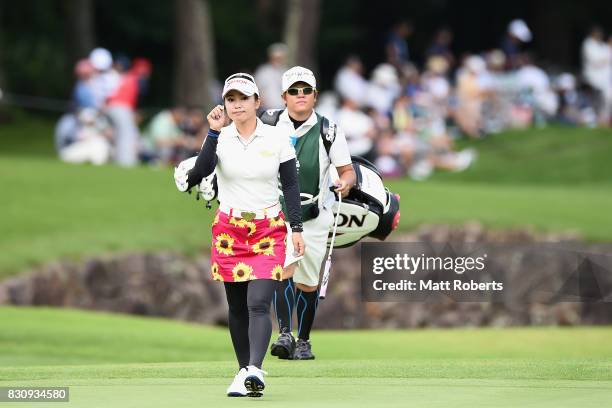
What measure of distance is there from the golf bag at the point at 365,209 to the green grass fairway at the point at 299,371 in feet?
3.57

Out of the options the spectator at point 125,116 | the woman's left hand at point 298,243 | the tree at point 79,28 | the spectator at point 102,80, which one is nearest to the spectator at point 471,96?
the spectator at point 125,116

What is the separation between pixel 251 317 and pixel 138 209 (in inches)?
595

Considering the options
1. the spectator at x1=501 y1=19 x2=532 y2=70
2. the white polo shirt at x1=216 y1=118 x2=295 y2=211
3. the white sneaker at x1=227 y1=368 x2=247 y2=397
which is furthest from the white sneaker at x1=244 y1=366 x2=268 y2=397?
the spectator at x1=501 y1=19 x2=532 y2=70

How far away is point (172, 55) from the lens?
44.1 metres

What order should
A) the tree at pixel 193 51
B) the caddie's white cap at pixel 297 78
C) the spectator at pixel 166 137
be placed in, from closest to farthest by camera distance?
the caddie's white cap at pixel 297 78
the spectator at pixel 166 137
the tree at pixel 193 51

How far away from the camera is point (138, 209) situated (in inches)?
967

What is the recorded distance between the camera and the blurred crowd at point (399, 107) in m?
27.9

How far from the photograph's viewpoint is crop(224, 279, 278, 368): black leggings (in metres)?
9.59

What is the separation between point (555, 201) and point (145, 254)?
27.7 ft

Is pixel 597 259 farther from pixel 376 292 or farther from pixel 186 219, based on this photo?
pixel 186 219

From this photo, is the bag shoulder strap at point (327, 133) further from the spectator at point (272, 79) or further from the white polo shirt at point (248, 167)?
the spectator at point (272, 79)

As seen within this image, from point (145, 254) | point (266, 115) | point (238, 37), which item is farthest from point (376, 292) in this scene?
point (238, 37)

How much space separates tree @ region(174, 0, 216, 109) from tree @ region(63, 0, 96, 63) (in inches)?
183

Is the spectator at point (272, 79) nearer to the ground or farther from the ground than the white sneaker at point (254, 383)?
farther from the ground
